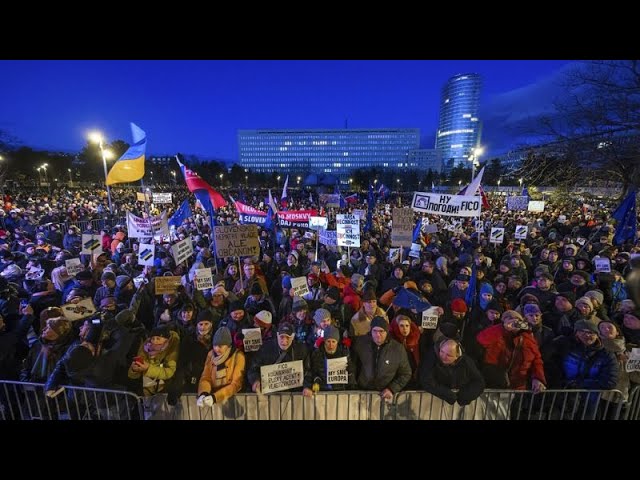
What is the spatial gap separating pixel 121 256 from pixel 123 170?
251 cm

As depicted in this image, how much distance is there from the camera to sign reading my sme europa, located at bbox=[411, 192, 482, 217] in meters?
7.77

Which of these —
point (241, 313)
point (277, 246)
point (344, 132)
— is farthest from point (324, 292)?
point (344, 132)

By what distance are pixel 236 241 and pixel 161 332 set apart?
3.01 metres

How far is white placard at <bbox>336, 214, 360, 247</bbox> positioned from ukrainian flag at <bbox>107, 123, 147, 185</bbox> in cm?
599

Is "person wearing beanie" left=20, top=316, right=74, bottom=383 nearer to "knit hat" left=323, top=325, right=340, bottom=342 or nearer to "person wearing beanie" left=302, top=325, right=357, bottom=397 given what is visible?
"person wearing beanie" left=302, top=325, right=357, bottom=397

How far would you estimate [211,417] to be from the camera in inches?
144

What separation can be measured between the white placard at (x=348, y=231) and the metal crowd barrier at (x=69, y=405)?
19.4 ft

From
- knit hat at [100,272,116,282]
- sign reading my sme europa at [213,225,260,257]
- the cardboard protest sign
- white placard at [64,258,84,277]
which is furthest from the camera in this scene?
white placard at [64,258,84,277]

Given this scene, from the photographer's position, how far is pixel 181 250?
7.27m

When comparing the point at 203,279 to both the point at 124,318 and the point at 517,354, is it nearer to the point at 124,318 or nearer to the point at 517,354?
the point at 124,318

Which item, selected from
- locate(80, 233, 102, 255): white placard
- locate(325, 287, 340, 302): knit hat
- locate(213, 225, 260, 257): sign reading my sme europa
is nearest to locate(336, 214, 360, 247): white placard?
locate(213, 225, 260, 257): sign reading my sme europa

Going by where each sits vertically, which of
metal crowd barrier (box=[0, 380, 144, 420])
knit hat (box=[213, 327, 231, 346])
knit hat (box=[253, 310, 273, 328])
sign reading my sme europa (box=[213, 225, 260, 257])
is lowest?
metal crowd barrier (box=[0, 380, 144, 420])

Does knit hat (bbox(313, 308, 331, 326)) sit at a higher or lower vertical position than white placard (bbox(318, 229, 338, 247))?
lower

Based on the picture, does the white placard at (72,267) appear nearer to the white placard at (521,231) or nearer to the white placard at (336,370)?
the white placard at (336,370)
